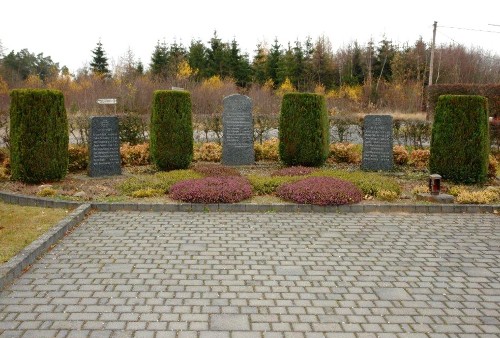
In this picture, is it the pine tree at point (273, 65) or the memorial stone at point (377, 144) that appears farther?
the pine tree at point (273, 65)

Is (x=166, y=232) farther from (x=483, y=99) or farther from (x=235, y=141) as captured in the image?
(x=483, y=99)

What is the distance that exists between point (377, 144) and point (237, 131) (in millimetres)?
4049

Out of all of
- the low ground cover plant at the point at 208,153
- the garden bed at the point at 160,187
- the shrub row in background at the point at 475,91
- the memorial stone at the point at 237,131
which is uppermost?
the shrub row in background at the point at 475,91

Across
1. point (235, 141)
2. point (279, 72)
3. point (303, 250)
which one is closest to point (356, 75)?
point (279, 72)

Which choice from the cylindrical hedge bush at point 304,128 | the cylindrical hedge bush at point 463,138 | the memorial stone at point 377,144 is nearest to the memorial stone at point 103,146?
the cylindrical hedge bush at point 304,128

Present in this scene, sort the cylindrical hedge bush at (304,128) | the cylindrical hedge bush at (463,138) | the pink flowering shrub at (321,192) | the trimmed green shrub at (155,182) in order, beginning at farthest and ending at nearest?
the cylindrical hedge bush at (304,128) → the cylindrical hedge bush at (463,138) → the trimmed green shrub at (155,182) → the pink flowering shrub at (321,192)

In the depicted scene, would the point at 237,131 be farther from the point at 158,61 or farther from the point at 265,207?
the point at 158,61

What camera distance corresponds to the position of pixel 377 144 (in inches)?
534

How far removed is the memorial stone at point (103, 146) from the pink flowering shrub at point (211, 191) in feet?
9.86

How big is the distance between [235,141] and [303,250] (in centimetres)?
795

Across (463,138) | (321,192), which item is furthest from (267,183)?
(463,138)

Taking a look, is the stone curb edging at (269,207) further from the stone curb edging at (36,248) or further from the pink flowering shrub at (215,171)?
the pink flowering shrub at (215,171)

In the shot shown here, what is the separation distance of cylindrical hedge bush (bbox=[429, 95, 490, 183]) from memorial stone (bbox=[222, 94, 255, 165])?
532 centimetres

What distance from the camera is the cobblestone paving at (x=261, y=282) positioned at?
4.34 meters
